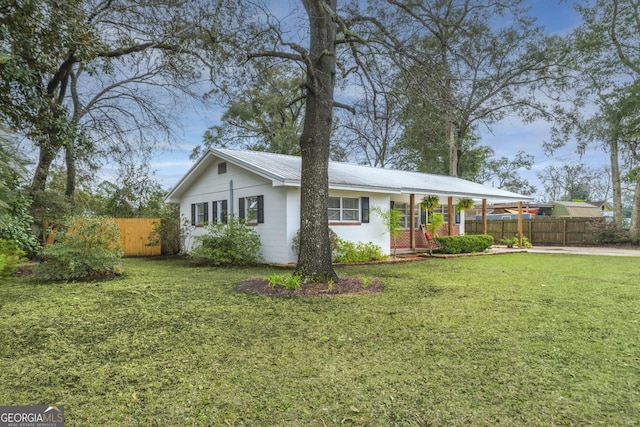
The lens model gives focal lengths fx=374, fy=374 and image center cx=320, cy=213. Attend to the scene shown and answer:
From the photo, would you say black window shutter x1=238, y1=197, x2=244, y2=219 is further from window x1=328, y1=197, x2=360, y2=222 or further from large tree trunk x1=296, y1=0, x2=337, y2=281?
large tree trunk x1=296, y1=0, x2=337, y2=281

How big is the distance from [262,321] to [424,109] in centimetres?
597

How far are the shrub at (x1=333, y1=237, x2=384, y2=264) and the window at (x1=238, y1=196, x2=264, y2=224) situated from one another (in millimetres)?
2658

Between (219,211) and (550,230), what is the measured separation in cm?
1892

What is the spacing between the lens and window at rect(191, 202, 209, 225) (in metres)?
15.3

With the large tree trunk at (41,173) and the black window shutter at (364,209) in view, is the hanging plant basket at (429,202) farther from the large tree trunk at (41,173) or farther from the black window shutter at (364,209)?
the large tree trunk at (41,173)

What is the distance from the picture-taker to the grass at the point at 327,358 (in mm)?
2541

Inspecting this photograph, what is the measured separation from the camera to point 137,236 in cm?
1636

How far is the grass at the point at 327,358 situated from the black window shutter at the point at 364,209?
22.0 ft

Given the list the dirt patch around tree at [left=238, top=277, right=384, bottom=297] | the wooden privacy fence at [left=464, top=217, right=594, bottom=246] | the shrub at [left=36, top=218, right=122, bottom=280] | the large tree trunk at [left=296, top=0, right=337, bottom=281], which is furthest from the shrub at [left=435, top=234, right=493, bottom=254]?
the shrub at [left=36, top=218, right=122, bottom=280]

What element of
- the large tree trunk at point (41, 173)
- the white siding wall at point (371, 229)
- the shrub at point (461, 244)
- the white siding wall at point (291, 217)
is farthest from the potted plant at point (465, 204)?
the large tree trunk at point (41, 173)

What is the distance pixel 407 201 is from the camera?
54.7 ft

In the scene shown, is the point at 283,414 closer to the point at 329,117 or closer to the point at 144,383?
the point at 144,383

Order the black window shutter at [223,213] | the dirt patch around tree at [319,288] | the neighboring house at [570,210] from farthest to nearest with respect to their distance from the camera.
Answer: the neighboring house at [570,210]
the black window shutter at [223,213]
the dirt patch around tree at [319,288]

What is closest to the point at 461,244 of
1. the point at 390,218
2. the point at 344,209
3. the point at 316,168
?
the point at 390,218
